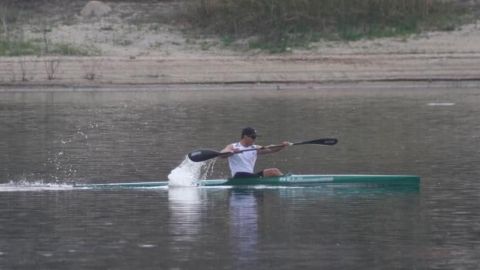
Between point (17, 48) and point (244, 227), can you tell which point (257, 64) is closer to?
point (17, 48)

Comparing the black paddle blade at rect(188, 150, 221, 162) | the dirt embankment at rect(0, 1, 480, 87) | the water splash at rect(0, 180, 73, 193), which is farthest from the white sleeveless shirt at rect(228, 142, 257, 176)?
the dirt embankment at rect(0, 1, 480, 87)

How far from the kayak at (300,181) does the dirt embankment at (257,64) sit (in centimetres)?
2061

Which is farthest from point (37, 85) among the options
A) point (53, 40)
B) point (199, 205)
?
point (199, 205)

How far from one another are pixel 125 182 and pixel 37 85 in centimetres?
2046

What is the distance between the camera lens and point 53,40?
42.9 meters

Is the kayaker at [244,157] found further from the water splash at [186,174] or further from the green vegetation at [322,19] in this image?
the green vegetation at [322,19]

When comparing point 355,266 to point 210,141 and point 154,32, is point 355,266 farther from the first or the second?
point 154,32

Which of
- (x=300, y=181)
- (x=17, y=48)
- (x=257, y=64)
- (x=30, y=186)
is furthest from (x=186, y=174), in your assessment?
(x=17, y=48)

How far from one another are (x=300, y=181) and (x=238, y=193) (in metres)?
0.90

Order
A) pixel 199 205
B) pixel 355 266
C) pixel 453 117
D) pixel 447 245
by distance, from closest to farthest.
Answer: pixel 355 266
pixel 447 245
pixel 199 205
pixel 453 117

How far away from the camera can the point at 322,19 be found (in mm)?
43688

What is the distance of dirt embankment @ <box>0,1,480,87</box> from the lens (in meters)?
41.0

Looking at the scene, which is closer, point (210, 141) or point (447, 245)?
point (447, 245)

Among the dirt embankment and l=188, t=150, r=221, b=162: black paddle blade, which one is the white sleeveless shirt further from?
the dirt embankment
